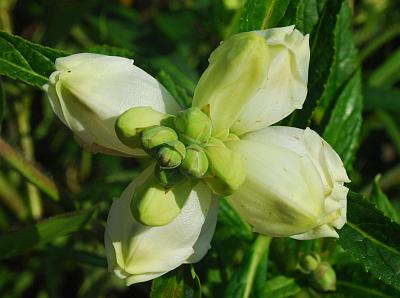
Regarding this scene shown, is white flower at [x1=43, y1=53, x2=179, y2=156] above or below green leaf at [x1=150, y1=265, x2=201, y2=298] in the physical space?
above

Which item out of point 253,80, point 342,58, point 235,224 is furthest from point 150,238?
point 342,58

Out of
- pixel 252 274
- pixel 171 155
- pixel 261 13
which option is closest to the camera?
pixel 171 155

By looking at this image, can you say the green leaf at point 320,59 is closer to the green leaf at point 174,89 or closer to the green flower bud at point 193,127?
the green leaf at point 174,89

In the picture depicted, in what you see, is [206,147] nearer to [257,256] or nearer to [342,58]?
[257,256]

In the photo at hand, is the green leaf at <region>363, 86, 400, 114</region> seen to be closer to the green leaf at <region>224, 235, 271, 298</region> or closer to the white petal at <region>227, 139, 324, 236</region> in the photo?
the green leaf at <region>224, 235, 271, 298</region>

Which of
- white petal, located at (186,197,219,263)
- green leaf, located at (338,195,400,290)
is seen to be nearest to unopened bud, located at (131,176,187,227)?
white petal, located at (186,197,219,263)

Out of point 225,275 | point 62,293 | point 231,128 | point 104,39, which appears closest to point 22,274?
point 62,293

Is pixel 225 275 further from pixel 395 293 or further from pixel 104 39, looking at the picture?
pixel 104 39
